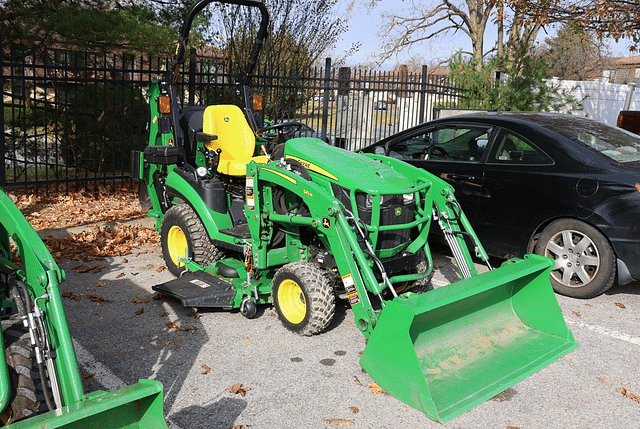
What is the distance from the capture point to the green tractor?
382 cm

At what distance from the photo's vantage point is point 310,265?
184 inches

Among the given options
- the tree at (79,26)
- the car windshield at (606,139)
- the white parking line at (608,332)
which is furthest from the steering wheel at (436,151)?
the tree at (79,26)

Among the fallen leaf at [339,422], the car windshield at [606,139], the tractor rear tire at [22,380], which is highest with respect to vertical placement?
the car windshield at [606,139]

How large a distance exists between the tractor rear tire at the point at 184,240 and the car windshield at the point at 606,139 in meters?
3.51

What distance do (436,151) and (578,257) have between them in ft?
6.41

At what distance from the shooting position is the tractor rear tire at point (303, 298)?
4.52 meters

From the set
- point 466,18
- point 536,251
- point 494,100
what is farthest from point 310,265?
point 466,18

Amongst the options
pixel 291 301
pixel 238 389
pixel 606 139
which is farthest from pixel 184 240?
pixel 606 139

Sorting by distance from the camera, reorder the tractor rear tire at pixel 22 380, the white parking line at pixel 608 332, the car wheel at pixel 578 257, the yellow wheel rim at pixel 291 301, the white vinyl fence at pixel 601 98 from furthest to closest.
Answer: the white vinyl fence at pixel 601 98 → the car wheel at pixel 578 257 → the white parking line at pixel 608 332 → the yellow wheel rim at pixel 291 301 → the tractor rear tire at pixel 22 380

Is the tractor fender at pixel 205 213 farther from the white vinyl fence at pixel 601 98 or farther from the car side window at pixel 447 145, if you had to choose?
the white vinyl fence at pixel 601 98

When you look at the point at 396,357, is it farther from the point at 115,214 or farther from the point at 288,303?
the point at 115,214

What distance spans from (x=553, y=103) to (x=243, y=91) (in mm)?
10970

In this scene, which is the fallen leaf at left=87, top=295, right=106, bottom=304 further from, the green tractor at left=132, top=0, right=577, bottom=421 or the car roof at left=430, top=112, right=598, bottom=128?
the car roof at left=430, top=112, right=598, bottom=128

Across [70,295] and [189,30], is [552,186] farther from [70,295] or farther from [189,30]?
[70,295]
